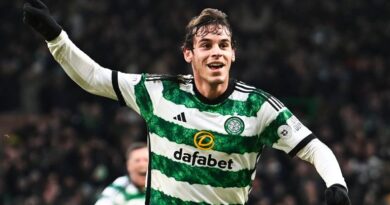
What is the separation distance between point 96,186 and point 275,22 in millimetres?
6753

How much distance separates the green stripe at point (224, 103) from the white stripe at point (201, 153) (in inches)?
9.2

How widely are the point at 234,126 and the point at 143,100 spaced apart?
0.56m

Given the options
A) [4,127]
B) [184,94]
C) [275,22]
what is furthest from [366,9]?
[184,94]

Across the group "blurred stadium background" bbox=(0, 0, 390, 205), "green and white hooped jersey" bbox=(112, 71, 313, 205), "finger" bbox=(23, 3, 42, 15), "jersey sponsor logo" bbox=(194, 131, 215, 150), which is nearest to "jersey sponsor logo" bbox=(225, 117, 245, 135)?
"green and white hooped jersey" bbox=(112, 71, 313, 205)

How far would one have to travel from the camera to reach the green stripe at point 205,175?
5383mm

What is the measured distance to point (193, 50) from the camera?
5.48 meters

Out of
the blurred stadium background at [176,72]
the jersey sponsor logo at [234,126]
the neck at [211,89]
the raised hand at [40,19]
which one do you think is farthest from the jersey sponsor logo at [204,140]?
the blurred stadium background at [176,72]

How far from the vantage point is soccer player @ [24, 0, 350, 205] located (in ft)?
17.5

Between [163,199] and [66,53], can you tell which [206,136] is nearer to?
[163,199]

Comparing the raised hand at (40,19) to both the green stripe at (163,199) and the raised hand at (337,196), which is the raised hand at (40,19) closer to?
the green stripe at (163,199)

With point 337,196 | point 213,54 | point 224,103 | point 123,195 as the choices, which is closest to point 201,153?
point 224,103

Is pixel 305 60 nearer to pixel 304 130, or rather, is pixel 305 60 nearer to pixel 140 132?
pixel 140 132

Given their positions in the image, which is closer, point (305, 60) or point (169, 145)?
point (169, 145)

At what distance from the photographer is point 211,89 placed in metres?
5.45
